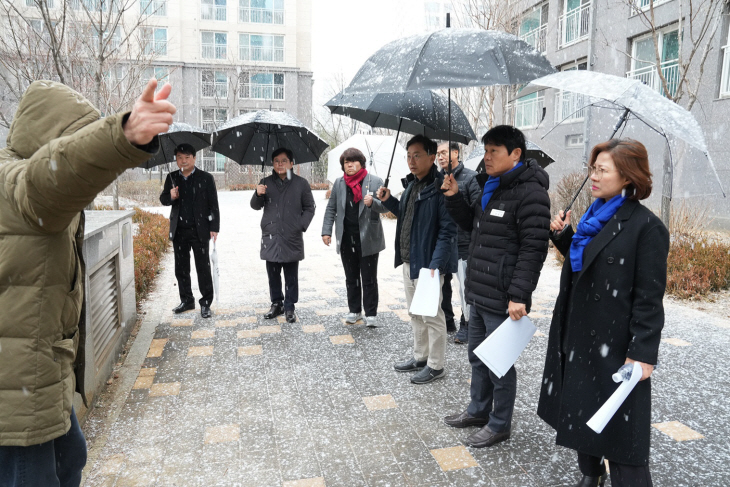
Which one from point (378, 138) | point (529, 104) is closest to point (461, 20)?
point (529, 104)

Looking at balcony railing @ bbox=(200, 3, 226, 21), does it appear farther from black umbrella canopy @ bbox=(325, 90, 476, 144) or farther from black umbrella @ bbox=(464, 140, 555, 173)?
black umbrella canopy @ bbox=(325, 90, 476, 144)

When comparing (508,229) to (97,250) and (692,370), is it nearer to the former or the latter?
(692,370)

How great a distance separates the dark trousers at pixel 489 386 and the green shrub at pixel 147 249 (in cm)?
444

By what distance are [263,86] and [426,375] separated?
3520 centimetres

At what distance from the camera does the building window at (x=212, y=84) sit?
35500 millimetres

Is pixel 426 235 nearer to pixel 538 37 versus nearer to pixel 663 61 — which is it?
pixel 663 61

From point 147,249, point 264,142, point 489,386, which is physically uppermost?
point 264,142

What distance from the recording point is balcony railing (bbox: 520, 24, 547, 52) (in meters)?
17.9

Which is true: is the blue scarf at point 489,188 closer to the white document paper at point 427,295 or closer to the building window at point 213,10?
the white document paper at point 427,295

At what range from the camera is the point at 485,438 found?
3.35m

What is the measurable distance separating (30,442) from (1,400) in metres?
0.17

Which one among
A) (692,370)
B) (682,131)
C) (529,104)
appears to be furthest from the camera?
(529,104)

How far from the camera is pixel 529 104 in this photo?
14.8m

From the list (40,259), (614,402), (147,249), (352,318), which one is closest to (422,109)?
(352,318)
